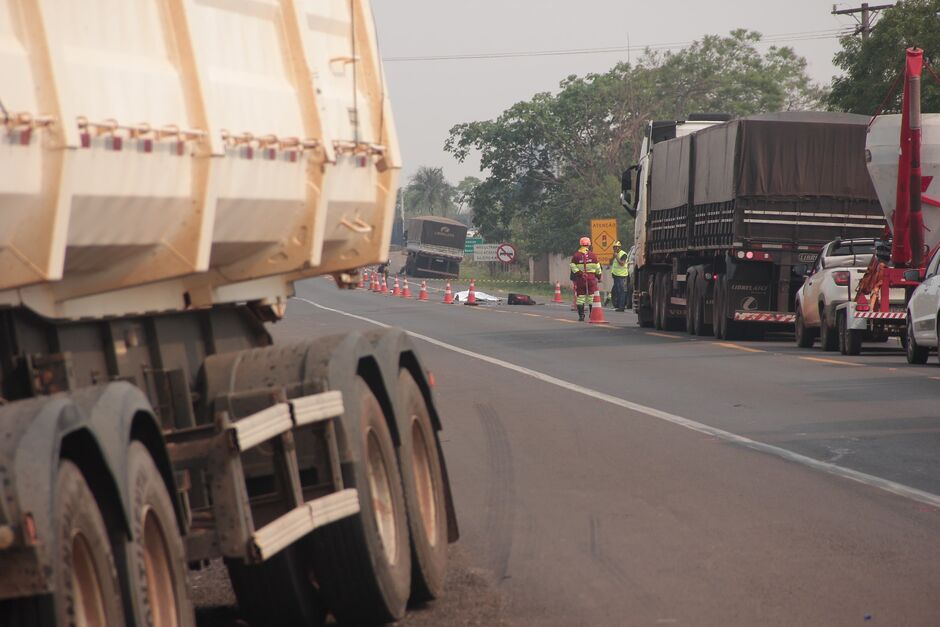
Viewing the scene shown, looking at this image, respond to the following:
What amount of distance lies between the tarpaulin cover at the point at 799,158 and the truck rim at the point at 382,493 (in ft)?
75.5

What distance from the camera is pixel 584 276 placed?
40.4 metres

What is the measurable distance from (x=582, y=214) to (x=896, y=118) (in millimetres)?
63417

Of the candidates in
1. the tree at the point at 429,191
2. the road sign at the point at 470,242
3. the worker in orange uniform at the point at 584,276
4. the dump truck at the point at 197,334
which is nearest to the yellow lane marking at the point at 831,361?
the dump truck at the point at 197,334

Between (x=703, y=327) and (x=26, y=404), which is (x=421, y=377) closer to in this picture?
(x=26, y=404)

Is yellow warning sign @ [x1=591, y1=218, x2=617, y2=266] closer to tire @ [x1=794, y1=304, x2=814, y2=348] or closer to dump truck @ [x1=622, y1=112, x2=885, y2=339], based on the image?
dump truck @ [x1=622, y1=112, x2=885, y2=339]

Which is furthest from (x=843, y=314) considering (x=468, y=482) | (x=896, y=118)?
(x=468, y=482)

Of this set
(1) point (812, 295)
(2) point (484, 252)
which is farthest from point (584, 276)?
(2) point (484, 252)

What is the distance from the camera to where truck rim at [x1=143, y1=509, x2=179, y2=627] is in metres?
5.33

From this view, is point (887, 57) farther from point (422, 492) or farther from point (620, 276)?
point (422, 492)

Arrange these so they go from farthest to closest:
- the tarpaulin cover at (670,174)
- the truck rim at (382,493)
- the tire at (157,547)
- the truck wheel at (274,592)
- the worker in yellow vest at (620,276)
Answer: the worker in yellow vest at (620,276), the tarpaulin cover at (670,174), the truck rim at (382,493), the truck wheel at (274,592), the tire at (157,547)

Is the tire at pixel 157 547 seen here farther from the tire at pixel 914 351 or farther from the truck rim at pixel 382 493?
the tire at pixel 914 351

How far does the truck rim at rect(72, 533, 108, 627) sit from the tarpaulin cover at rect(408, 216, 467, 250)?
96418 millimetres

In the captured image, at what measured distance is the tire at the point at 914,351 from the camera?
22609 millimetres

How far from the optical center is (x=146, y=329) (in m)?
6.98
